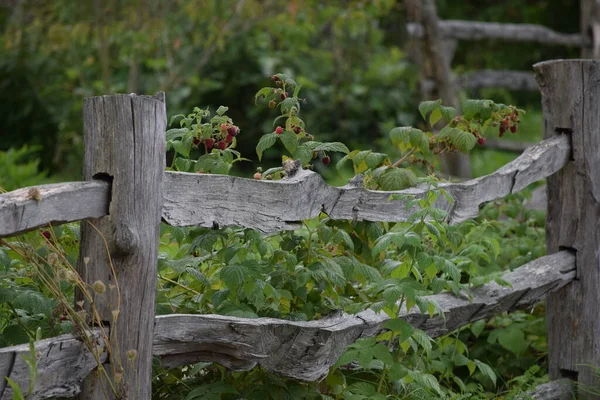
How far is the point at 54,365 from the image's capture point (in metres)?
2.34

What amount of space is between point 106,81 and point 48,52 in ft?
4.70

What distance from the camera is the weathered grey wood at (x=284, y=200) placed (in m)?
2.62

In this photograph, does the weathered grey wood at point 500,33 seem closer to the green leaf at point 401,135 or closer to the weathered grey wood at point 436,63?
the weathered grey wood at point 436,63

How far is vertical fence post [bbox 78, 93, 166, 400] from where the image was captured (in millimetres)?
2410

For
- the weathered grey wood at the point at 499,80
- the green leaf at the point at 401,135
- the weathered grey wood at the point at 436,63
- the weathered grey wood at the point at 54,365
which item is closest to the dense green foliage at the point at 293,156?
the green leaf at the point at 401,135

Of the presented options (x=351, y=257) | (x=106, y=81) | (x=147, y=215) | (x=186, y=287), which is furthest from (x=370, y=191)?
(x=106, y=81)

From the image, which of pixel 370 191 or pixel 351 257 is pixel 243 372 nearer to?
pixel 351 257

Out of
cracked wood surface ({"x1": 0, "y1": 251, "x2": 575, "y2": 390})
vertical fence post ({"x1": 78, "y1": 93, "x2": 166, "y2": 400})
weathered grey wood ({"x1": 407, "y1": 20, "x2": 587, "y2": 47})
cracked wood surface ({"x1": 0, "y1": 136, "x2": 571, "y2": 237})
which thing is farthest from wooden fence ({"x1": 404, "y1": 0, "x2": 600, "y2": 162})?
vertical fence post ({"x1": 78, "y1": 93, "x2": 166, "y2": 400})

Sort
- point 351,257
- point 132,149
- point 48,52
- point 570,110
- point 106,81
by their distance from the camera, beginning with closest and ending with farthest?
point 132,149 → point 351,257 → point 570,110 → point 106,81 → point 48,52

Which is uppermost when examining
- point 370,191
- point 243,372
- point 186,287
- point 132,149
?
point 132,149

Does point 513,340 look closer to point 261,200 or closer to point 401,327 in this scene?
point 401,327

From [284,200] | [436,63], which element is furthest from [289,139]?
[436,63]

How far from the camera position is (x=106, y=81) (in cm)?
863

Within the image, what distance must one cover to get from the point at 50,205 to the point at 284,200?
0.80 m
